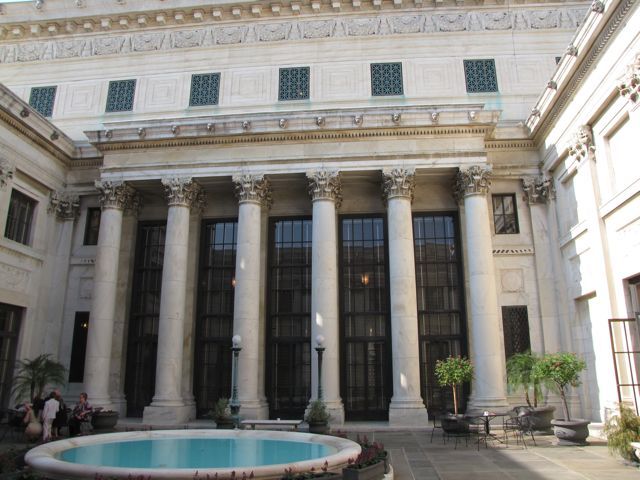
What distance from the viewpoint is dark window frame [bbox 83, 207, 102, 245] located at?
82.1 feet

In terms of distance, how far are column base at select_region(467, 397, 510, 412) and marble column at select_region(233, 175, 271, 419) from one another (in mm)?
8223

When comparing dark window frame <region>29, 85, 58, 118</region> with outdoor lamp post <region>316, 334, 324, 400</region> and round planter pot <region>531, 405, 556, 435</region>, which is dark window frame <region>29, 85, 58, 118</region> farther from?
round planter pot <region>531, 405, 556, 435</region>

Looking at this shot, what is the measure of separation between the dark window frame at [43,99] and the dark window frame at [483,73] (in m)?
21.2

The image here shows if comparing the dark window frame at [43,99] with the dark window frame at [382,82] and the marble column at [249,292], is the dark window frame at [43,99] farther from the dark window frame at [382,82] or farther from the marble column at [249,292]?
the dark window frame at [382,82]

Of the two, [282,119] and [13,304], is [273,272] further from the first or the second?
[13,304]

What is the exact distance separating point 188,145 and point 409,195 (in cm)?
979

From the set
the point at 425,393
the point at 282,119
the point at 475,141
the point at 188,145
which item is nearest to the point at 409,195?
the point at 475,141

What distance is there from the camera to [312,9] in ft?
87.4

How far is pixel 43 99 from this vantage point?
27.4 metres

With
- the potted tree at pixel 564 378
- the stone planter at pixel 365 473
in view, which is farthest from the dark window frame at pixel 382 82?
the stone planter at pixel 365 473

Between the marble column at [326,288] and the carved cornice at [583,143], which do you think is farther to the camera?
the marble column at [326,288]

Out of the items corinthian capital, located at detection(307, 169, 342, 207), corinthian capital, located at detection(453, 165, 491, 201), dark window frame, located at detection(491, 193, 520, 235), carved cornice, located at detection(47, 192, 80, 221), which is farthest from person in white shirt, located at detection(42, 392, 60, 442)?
dark window frame, located at detection(491, 193, 520, 235)

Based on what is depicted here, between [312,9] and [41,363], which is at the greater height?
[312,9]

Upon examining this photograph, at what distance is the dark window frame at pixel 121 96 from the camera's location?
26.6 m
